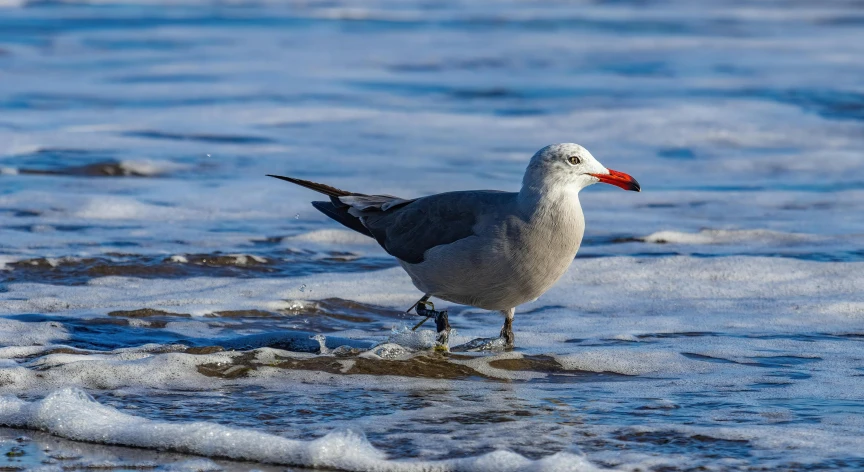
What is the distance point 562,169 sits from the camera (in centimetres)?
632

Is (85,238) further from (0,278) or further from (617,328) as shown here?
(617,328)

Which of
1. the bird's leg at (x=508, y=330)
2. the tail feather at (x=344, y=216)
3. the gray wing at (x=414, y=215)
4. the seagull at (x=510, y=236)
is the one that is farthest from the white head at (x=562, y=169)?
the tail feather at (x=344, y=216)

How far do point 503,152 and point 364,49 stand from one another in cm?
984

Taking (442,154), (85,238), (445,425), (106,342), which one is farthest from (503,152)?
(445,425)

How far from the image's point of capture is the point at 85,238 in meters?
8.79

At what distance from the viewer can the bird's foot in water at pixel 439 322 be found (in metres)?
6.46

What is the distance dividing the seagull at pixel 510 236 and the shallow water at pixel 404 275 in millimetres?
344

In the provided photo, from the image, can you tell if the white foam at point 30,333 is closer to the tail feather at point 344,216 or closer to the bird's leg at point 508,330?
the tail feather at point 344,216

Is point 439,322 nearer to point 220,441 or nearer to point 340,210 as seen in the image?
point 340,210

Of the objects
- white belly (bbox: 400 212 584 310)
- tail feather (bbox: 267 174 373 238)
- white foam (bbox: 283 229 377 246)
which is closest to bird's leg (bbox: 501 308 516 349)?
white belly (bbox: 400 212 584 310)

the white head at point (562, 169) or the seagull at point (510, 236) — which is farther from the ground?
the white head at point (562, 169)

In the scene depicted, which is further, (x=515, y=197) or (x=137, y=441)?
(x=515, y=197)

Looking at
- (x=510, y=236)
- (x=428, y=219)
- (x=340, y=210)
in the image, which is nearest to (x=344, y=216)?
(x=340, y=210)

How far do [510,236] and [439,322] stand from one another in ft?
2.41
